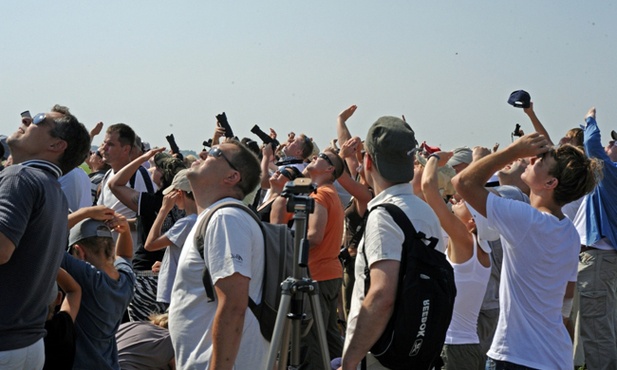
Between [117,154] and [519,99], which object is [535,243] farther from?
[117,154]

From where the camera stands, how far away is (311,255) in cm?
710

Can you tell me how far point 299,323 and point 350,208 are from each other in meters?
4.85

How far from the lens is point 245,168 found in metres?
4.20

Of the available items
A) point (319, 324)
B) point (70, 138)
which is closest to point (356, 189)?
point (70, 138)

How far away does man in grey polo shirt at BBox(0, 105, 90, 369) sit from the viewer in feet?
11.8

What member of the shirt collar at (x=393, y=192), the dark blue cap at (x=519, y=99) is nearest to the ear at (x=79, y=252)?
the shirt collar at (x=393, y=192)

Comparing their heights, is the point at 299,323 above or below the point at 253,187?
below

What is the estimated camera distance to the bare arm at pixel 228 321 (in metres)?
3.58

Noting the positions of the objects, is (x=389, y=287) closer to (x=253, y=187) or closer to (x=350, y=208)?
(x=253, y=187)

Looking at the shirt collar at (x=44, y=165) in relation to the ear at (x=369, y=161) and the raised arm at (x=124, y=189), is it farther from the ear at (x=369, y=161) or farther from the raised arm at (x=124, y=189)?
the raised arm at (x=124, y=189)

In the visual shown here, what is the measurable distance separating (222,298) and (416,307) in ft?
2.88

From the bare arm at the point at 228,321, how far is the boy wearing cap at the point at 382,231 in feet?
1.65

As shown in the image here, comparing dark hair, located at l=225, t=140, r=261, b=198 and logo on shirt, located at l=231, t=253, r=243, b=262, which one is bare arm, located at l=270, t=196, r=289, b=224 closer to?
dark hair, located at l=225, t=140, r=261, b=198

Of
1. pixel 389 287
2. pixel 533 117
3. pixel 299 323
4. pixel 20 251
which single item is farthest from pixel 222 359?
pixel 533 117
